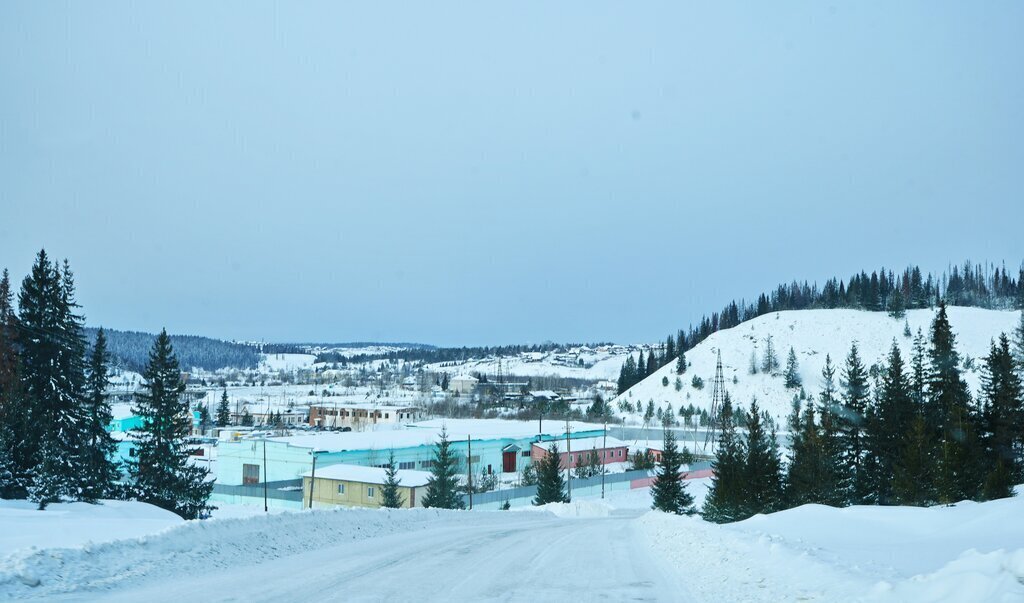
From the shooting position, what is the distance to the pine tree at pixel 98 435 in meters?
34.5

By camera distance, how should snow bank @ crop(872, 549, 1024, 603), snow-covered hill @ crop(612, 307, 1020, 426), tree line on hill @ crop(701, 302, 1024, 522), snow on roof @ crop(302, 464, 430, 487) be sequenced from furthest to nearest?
snow-covered hill @ crop(612, 307, 1020, 426) → snow on roof @ crop(302, 464, 430, 487) → tree line on hill @ crop(701, 302, 1024, 522) → snow bank @ crop(872, 549, 1024, 603)

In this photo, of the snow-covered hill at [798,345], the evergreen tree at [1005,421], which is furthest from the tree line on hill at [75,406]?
the snow-covered hill at [798,345]

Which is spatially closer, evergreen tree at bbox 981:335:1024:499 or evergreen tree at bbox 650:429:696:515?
evergreen tree at bbox 981:335:1024:499

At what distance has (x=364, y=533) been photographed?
16438 millimetres

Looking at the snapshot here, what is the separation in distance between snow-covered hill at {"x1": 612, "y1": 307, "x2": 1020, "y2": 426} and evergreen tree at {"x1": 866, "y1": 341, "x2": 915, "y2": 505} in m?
66.4

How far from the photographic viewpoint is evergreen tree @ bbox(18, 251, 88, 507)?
32.9m

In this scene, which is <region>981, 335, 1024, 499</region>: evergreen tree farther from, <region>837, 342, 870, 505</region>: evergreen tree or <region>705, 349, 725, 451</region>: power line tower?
<region>705, 349, 725, 451</region>: power line tower

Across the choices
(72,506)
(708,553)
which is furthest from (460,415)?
(708,553)

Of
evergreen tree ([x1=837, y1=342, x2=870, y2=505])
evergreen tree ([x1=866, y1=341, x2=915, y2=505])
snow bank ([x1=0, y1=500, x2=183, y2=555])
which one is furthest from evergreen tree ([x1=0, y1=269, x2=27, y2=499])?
evergreen tree ([x1=866, y1=341, x2=915, y2=505])

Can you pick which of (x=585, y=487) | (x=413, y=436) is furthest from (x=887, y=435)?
(x=413, y=436)

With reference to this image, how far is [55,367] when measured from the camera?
3531cm

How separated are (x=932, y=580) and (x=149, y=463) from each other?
119 ft

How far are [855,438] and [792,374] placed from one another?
7729 cm

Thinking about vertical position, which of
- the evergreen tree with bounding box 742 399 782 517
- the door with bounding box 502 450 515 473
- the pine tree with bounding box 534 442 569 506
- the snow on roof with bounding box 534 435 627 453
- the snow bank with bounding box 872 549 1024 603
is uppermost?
the snow bank with bounding box 872 549 1024 603
